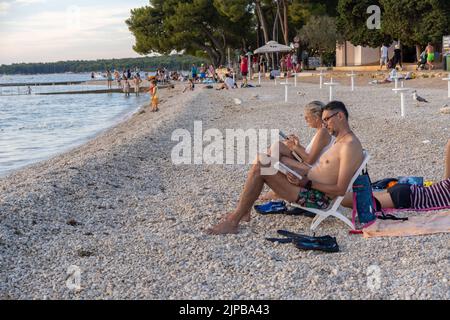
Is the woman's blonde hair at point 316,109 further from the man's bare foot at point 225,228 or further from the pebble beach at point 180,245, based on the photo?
the man's bare foot at point 225,228

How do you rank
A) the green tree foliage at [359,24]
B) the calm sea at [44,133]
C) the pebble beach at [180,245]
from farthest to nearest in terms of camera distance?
1. the green tree foliage at [359,24]
2. the calm sea at [44,133]
3. the pebble beach at [180,245]

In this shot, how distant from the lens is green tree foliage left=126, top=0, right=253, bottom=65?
47281mm

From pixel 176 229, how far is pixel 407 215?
76.7 inches

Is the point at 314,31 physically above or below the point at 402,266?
above

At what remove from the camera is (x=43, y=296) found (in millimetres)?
3787

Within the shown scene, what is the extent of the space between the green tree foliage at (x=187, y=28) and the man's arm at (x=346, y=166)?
40.9 meters

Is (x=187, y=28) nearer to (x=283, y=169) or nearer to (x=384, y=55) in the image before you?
(x=384, y=55)

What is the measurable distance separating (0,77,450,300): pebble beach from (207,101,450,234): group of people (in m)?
0.19

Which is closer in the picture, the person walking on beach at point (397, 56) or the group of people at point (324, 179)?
the group of people at point (324, 179)

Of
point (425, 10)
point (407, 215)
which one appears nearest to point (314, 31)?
point (425, 10)

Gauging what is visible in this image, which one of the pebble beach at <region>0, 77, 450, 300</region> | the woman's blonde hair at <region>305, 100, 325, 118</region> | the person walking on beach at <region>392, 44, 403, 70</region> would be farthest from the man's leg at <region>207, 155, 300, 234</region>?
the person walking on beach at <region>392, 44, 403, 70</region>

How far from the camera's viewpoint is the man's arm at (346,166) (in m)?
4.67

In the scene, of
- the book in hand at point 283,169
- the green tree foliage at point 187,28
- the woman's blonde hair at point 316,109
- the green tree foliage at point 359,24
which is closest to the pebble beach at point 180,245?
the book in hand at point 283,169
